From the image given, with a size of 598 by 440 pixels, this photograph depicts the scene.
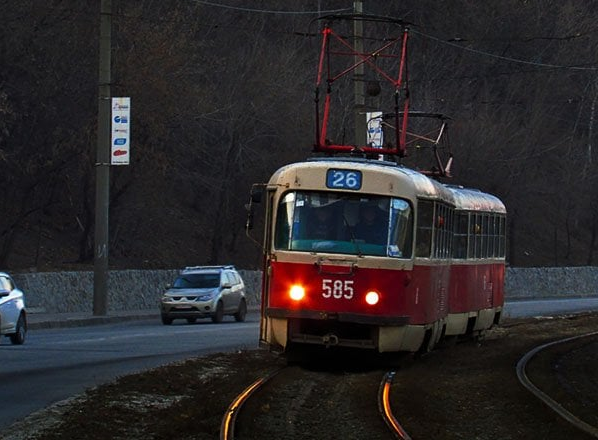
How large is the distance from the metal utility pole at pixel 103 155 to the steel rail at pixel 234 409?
19099 millimetres

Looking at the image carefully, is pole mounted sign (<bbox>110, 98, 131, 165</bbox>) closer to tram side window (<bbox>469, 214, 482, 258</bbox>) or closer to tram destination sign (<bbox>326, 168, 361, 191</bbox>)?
tram side window (<bbox>469, 214, 482, 258</bbox>)

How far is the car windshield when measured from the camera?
133 ft

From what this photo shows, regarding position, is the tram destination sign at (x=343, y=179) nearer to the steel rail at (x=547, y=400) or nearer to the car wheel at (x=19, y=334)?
the steel rail at (x=547, y=400)

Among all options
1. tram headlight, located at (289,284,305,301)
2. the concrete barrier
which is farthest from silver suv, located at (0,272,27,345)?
the concrete barrier

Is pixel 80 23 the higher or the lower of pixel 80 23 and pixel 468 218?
the higher

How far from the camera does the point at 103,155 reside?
3825 centimetres

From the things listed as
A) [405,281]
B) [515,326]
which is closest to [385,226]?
[405,281]

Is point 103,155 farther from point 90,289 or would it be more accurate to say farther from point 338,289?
point 338,289

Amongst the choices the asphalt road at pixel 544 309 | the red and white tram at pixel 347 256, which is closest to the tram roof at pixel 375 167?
the red and white tram at pixel 347 256

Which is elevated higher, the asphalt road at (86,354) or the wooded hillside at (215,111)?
the wooded hillside at (215,111)

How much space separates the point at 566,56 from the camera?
75.6m

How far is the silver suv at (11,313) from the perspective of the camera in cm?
2738

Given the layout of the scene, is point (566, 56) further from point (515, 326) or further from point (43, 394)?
point (43, 394)

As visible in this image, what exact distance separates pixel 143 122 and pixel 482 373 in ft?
95.7
